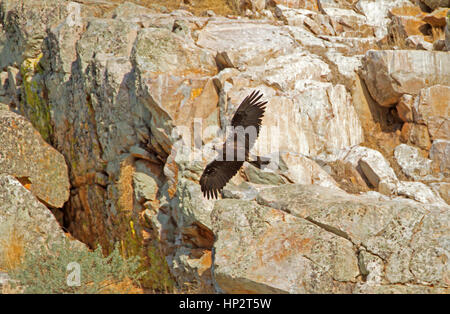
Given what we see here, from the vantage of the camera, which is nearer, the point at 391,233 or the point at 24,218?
the point at 391,233

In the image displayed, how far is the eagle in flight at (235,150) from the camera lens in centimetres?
654

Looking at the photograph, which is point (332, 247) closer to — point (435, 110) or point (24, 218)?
point (435, 110)

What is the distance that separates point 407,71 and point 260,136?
2732mm

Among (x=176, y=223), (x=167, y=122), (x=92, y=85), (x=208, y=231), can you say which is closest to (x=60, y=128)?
(x=92, y=85)

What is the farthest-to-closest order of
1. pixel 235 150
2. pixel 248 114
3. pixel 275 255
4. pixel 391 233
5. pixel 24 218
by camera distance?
pixel 24 218
pixel 248 114
pixel 235 150
pixel 275 255
pixel 391 233

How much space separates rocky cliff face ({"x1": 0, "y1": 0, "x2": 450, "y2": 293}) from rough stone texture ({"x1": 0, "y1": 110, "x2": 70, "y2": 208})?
4 cm

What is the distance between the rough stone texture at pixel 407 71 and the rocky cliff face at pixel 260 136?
0.9 inches

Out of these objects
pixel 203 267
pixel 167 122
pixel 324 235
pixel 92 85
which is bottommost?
pixel 203 267

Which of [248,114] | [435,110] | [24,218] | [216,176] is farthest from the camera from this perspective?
[24,218]

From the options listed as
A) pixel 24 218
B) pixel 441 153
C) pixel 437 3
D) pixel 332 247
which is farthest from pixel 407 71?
pixel 24 218

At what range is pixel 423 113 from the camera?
825 cm

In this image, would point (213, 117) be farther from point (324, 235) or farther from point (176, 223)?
point (324, 235)

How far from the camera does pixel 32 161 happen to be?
10.1 metres

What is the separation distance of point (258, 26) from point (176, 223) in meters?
4.26
